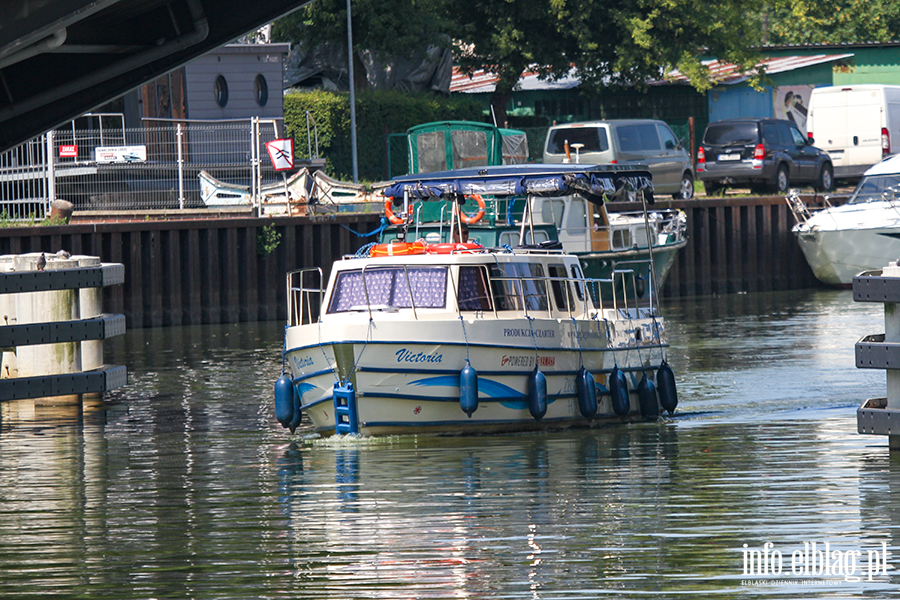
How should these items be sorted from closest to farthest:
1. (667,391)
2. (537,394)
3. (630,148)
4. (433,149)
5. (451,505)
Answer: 1. (451,505)
2. (537,394)
3. (667,391)
4. (433,149)
5. (630,148)

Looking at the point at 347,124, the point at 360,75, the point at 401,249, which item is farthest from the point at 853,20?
the point at 401,249

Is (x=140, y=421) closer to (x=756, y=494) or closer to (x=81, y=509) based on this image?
(x=81, y=509)

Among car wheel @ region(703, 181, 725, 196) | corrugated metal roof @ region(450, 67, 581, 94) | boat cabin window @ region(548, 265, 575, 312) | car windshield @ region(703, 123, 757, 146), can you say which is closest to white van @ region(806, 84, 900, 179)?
car windshield @ region(703, 123, 757, 146)

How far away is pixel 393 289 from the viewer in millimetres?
15453

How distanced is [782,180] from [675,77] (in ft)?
36.9

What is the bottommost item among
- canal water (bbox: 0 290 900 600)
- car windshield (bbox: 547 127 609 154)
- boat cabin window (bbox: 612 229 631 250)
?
canal water (bbox: 0 290 900 600)

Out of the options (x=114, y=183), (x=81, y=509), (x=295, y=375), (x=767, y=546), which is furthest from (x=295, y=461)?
(x=114, y=183)

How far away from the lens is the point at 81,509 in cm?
1149

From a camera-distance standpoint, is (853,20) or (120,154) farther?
(853,20)

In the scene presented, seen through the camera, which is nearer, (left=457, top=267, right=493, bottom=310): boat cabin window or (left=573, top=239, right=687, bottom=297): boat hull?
(left=457, top=267, right=493, bottom=310): boat cabin window

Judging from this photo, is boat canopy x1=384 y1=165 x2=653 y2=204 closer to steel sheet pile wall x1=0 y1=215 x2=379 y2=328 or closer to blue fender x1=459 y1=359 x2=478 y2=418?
blue fender x1=459 y1=359 x2=478 y2=418

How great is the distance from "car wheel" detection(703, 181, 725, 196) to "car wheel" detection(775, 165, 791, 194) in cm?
149

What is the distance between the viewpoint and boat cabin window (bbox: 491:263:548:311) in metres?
15.7

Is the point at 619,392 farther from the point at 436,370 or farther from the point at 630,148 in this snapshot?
the point at 630,148
